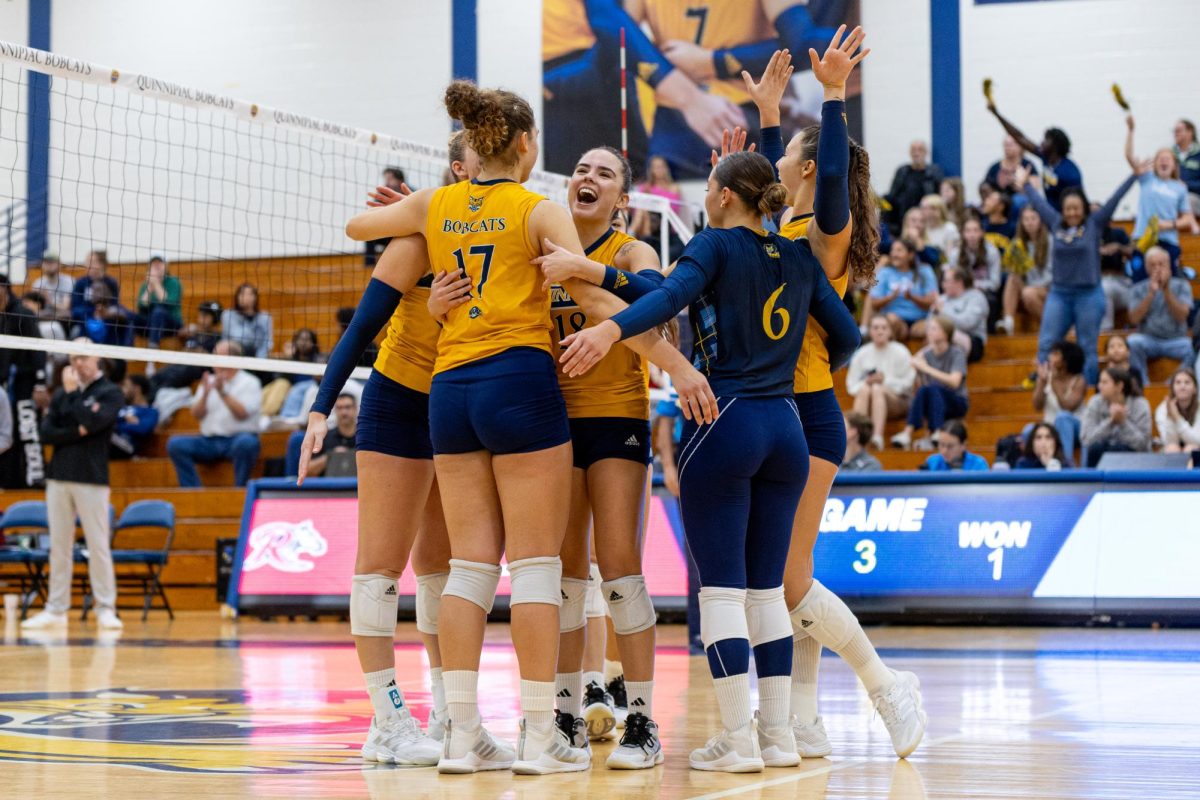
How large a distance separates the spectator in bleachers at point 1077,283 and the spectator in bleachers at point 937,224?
2.20 metres

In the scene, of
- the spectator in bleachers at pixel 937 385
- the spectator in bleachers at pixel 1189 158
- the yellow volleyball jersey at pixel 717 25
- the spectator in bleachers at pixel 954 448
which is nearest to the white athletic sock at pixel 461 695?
the spectator in bleachers at pixel 954 448

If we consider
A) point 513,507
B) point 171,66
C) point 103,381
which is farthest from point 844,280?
point 171,66

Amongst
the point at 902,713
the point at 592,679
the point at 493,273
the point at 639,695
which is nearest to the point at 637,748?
the point at 639,695

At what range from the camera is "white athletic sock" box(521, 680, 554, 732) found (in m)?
4.19

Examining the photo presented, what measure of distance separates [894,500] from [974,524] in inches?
23.2

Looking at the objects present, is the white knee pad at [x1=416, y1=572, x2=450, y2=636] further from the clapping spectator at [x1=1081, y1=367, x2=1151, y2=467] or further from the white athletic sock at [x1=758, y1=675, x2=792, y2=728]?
the clapping spectator at [x1=1081, y1=367, x2=1151, y2=467]

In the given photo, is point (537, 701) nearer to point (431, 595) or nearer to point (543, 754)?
point (543, 754)

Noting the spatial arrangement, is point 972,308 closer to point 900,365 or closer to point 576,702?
point 900,365

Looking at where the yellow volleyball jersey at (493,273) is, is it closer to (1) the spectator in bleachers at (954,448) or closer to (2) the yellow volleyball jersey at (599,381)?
(2) the yellow volleyball jersey at (599,381)

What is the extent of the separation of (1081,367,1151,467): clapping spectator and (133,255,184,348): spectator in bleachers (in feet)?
30.9

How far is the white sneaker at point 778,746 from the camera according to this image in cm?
441

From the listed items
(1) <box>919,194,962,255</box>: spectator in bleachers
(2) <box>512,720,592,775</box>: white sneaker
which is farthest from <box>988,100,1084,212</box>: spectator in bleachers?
(2) <box>512,720,592,775</box>: white sneaker

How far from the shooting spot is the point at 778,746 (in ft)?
14.6

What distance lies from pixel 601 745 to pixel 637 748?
2.25ft
